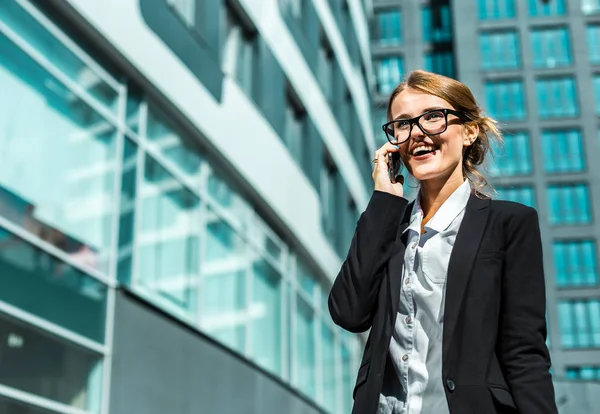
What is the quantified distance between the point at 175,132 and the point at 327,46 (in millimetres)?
11200

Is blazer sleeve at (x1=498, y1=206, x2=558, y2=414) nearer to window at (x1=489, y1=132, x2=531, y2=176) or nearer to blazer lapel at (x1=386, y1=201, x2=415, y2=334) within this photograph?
blazer lapel at (x1=386, y1=201, x2=415, y2=334)

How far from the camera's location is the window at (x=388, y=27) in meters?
59.3

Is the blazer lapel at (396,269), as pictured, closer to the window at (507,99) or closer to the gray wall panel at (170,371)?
the gray wall panel at (170,371)

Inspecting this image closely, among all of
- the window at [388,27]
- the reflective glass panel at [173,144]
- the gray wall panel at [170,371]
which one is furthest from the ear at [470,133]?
the window at [388,27]

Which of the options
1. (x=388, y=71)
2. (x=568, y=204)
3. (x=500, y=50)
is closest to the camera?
(x=568, y=204)

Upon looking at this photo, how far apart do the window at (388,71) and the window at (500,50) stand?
468 cm

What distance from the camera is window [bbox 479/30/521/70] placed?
56.8m

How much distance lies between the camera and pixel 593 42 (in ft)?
185

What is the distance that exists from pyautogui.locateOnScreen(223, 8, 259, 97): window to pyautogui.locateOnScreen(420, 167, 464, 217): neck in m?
12.9

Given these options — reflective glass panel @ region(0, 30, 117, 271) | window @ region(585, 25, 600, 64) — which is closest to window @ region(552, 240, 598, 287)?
window @ region(585, 25, 600, 64)

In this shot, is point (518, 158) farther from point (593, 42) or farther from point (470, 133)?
point (470, 133)

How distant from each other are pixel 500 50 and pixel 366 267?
55923 millimetres

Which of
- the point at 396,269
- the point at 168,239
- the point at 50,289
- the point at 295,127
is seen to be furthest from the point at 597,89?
the point at 396,269

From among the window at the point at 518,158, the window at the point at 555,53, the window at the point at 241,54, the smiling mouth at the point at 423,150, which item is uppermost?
the window at the point at 555,53
